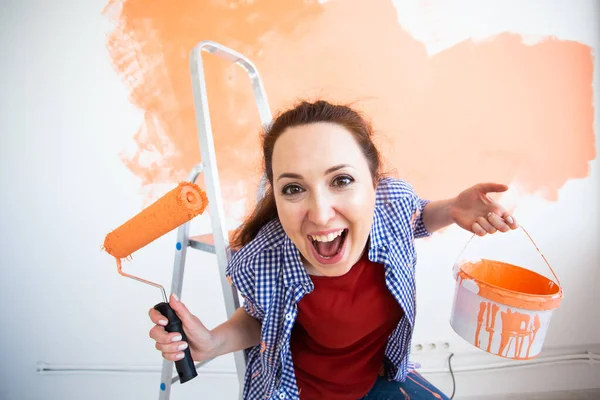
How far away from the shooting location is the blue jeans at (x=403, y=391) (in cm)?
101

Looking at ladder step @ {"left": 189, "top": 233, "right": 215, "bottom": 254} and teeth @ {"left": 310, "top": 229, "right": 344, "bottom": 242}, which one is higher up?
teeth @ {"left": 310, "top": 229, "right": 344, "bottom": 242}

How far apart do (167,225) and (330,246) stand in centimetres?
40

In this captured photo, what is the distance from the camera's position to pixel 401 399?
1004 millimetres

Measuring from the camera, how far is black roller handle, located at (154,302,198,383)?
0.81m

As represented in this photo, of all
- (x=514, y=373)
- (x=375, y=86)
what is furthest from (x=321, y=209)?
(x=514, y=373)

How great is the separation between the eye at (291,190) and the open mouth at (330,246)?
0.11 metres

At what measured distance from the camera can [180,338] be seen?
2.66 feet

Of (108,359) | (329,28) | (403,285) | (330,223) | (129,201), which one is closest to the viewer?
(330,223)

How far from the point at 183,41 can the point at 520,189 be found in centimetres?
168

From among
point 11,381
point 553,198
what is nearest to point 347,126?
point 553,198

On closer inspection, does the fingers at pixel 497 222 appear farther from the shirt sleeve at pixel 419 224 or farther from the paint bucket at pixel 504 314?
the shirt sleeve at pixel 419 224

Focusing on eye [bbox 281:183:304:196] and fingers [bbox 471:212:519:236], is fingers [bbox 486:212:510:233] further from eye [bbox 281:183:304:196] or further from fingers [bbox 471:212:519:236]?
eye [bbox 281:183:304:196]

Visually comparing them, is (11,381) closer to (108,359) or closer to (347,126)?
(108,359)

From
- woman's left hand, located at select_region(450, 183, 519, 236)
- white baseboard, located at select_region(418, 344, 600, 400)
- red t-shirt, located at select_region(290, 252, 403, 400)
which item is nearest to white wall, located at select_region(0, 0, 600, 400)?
white baseboard, located at select_region(418, 344, 600, 400)
